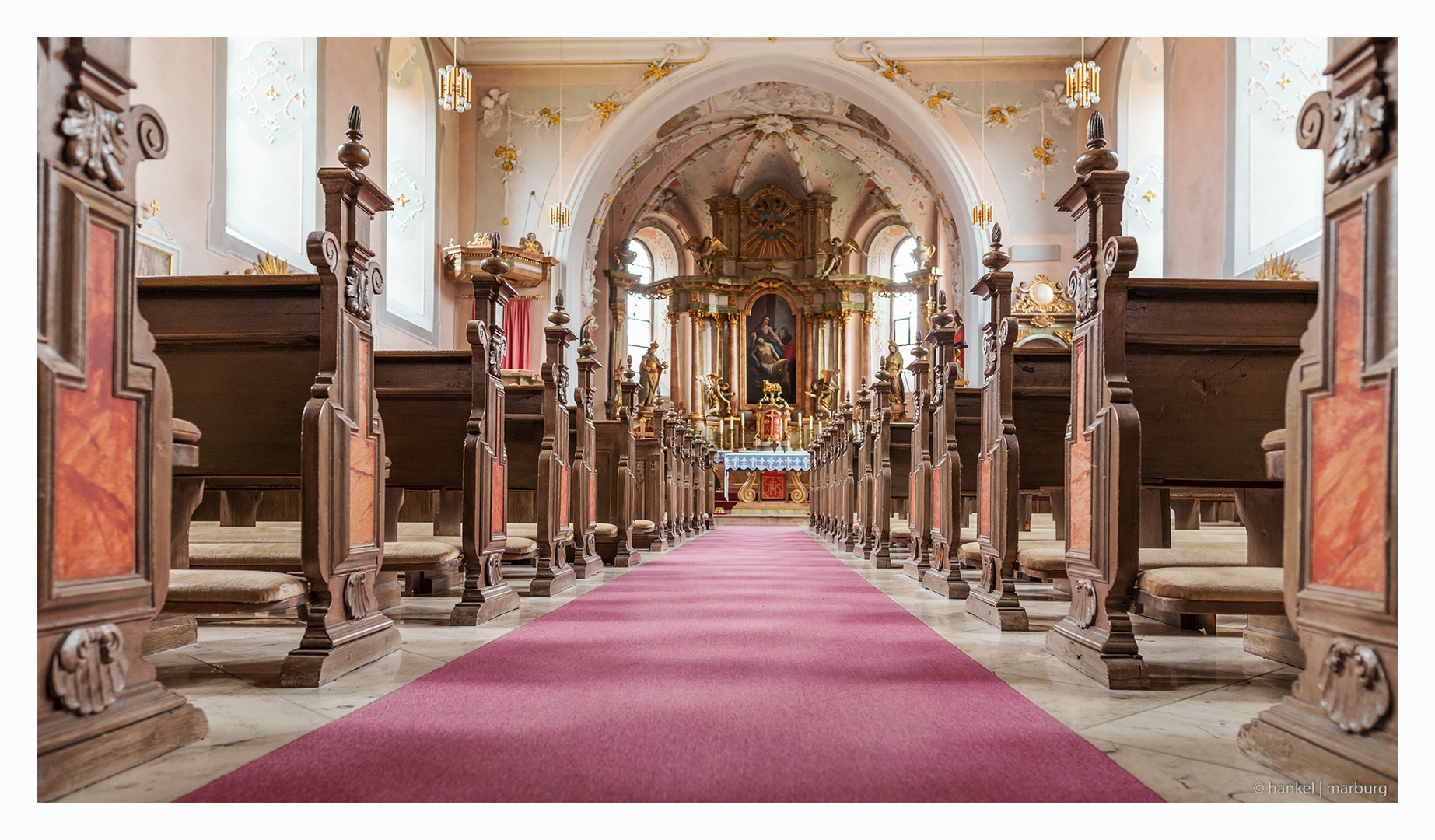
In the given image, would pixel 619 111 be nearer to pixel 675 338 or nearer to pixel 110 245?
pixel 675 338

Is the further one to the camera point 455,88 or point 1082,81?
point 455,88

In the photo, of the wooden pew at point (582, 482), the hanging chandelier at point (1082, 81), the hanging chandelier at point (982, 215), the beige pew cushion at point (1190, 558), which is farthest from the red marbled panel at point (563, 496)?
the hanging chandelier at point (982, 215)

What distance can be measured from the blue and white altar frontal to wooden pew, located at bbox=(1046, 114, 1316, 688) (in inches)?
526

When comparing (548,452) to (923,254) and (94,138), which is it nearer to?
(94,138)

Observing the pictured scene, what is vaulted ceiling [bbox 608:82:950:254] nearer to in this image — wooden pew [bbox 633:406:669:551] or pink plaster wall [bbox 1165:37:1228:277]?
pink plaster wall [bbox 1165:37:1228:277]

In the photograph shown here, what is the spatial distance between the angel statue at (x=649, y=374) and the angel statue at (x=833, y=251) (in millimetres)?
3794

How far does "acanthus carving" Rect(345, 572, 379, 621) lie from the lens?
241 centimetres

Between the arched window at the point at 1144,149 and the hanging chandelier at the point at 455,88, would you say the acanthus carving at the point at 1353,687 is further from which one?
the arched window at the point at 1144,149

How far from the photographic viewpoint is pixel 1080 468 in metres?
2.53

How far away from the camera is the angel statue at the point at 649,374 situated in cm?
1778

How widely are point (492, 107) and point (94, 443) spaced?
12.3 metres

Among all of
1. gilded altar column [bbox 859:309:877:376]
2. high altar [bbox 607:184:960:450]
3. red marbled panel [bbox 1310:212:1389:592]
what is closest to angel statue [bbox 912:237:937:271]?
high altar [bbox 607:184:960:450]

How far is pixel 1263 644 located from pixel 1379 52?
1.71m

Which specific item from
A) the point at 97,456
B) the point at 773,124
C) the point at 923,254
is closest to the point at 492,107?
the point at 773,124
